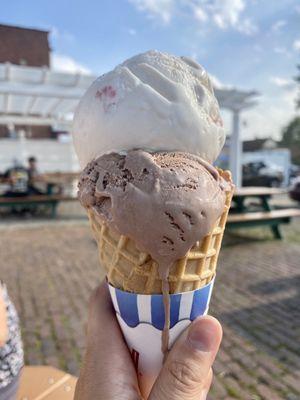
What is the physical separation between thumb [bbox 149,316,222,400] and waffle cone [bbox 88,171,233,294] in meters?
0.16

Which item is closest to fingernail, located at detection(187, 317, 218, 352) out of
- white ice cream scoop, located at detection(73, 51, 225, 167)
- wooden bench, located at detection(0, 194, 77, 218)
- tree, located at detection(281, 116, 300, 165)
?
white ice cream scoop, located at detection(73, 51, 225, 167)

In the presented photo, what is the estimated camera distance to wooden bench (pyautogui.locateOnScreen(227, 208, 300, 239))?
19.9 feet

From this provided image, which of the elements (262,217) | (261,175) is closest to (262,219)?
(262,217)

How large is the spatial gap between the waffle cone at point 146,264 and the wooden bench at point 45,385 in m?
0.81

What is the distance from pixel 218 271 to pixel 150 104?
3.87 meters

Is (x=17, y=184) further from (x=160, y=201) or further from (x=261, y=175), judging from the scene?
(x=261, y=175)

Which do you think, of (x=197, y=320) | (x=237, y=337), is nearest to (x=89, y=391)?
(x=197, y=320)

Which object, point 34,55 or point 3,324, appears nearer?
point 3,324

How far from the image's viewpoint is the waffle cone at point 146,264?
1262mm

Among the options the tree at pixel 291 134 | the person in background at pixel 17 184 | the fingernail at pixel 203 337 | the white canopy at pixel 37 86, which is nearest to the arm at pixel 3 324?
the fingernail at pixel 203 337

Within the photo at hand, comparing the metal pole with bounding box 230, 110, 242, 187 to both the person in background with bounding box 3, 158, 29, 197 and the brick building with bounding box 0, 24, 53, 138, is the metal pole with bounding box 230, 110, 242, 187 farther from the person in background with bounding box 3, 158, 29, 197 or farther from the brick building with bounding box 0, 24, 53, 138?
the brick building with bounding box 0, 24, 53, 138

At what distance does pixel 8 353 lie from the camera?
5.38 feet

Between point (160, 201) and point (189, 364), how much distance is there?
54 cm

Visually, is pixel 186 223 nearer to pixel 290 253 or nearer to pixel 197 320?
pixel 197 320
